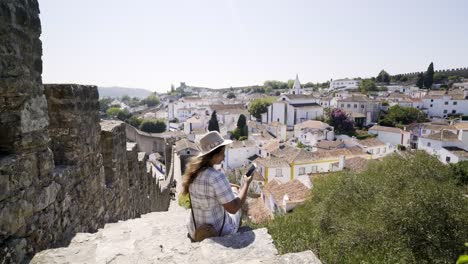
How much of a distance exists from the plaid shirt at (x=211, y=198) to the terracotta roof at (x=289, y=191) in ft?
51.0

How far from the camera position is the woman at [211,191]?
2.79 metres

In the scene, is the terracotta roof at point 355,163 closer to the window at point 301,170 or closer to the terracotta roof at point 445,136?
the window at point 301,170

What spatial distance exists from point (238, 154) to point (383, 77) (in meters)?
69.0

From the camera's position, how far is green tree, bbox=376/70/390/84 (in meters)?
86.8

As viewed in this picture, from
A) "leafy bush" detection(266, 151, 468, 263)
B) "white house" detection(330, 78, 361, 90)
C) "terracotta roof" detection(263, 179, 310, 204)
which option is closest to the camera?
"leafy bush" detection(266, 151, 468, 263)

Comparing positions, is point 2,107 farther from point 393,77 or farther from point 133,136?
point 393,77

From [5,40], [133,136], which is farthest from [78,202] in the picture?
[133,136]

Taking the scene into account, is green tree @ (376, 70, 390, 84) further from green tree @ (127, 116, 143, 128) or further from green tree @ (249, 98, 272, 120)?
green tree @ (127, 116, 143, 128)

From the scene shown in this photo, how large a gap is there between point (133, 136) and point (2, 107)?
30711mm

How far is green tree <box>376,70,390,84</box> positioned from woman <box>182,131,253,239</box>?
312 feet

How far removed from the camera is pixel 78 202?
3.50 metres

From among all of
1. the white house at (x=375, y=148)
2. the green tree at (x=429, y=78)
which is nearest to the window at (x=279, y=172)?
the white house at (x=375, y=148)

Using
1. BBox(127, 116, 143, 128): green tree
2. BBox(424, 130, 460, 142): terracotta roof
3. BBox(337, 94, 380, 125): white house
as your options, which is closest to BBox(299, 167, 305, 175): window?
BBox(424, 130, 460, 142): terracotta roof

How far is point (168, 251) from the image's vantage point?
2.65 metres
